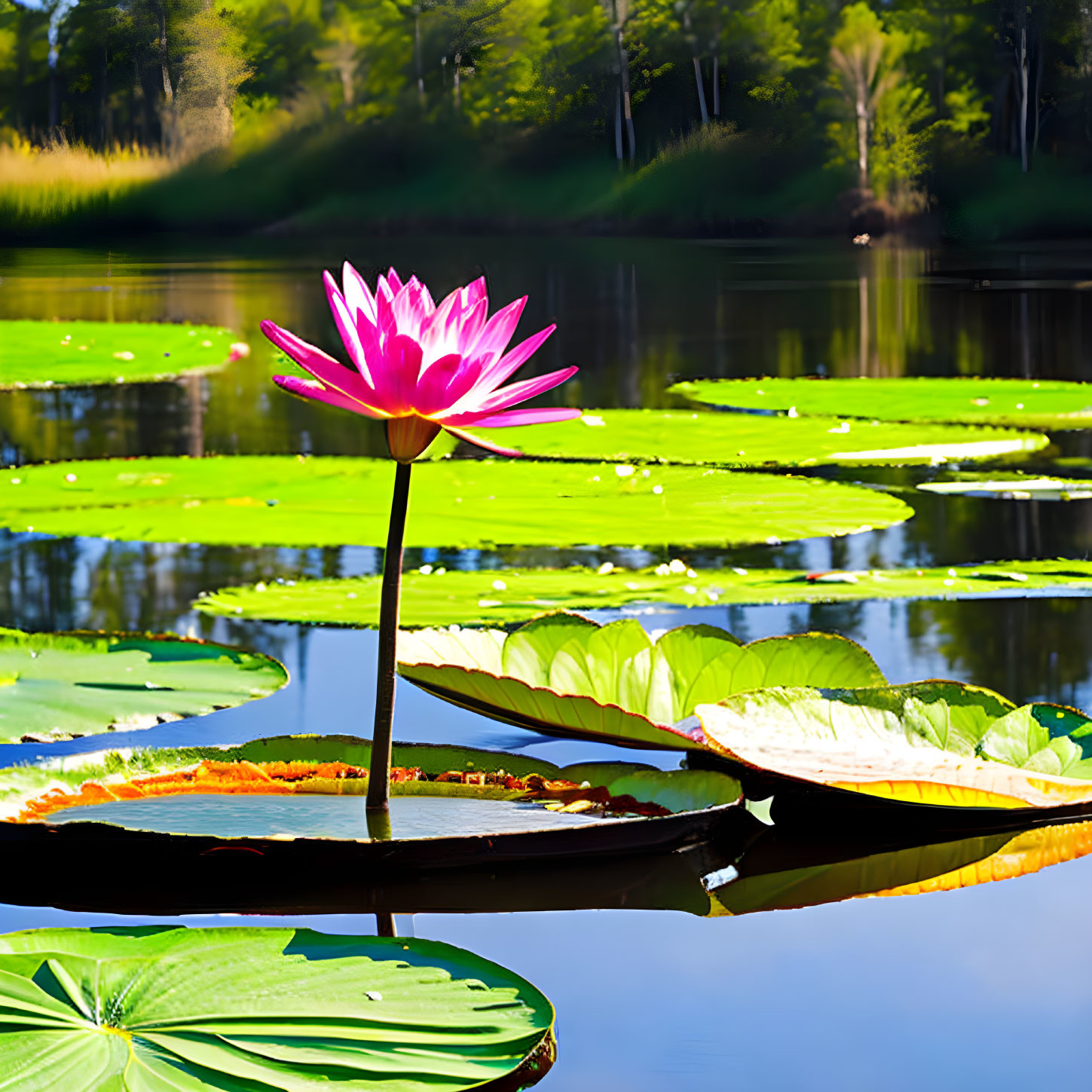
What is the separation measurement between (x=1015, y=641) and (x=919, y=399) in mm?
2679

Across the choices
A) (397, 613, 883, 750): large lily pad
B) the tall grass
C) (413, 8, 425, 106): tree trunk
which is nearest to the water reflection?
(397, 613, 883, 750): large lily pad

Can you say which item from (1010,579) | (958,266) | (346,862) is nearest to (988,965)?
(346,862)

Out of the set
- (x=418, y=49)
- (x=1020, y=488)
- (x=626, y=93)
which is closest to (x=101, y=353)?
(x=1020, y=488)

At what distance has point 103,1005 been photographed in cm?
78

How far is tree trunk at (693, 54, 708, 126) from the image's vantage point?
98.6ft

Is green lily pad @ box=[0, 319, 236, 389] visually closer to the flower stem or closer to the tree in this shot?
the flower stem

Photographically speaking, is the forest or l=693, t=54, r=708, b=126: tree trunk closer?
the forest

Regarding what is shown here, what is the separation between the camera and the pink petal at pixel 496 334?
99 cm

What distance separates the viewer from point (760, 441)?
3.49m

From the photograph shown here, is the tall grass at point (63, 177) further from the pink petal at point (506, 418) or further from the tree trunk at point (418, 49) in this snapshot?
the pink petal at point (506, 418)

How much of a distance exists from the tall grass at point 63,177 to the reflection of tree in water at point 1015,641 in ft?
67.4

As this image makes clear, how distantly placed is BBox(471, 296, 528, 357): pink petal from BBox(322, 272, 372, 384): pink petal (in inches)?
2.9

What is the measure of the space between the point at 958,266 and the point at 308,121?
823 inches

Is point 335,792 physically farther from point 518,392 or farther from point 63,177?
point 63,177
